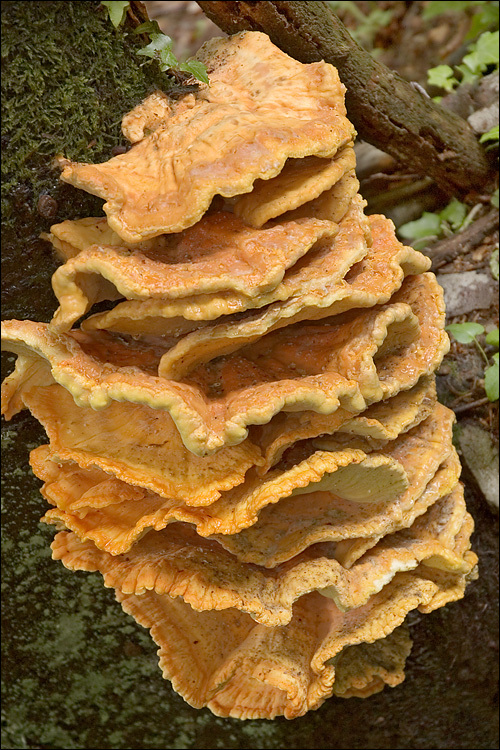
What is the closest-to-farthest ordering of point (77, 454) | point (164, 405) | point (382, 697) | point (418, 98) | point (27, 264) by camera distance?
point (164, 405)
point (77, 454)
point (27, 264)
point (418, 98)
point (382, 697)

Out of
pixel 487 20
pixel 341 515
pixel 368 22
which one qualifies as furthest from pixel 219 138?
pixel 368 22

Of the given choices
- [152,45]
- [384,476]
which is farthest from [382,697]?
[152,45]

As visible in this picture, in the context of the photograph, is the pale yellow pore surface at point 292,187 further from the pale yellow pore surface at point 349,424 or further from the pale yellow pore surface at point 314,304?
the pale yellow pore surface at point 349,424

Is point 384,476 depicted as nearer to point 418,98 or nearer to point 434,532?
point 434,532

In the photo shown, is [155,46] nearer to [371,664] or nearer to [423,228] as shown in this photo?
[423,228]

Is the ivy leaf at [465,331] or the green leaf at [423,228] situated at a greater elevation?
the green leaf at [423,228]

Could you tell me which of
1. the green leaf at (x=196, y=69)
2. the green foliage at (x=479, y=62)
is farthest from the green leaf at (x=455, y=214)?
the green leaf at (x=196, y=69)

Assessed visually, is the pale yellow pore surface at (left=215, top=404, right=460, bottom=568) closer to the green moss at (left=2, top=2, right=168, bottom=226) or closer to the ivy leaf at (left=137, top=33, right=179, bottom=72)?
the green moss at (left=2, top=2, right=168, bottom=226)
